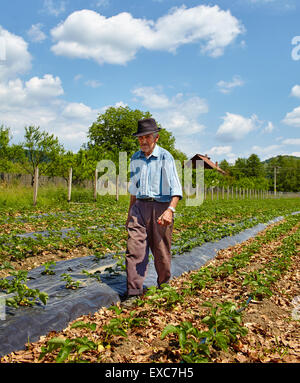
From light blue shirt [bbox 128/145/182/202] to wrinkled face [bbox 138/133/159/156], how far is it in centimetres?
5

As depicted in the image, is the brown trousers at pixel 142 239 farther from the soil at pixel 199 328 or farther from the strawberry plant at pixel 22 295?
the strawberry plant at pixel 22 295

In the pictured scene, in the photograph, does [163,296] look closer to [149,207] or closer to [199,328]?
[199,328]

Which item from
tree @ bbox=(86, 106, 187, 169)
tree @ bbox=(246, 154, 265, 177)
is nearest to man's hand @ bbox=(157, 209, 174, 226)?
tree @ bbox=(86, 106, 187, 169)

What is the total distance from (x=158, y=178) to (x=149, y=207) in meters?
0.37

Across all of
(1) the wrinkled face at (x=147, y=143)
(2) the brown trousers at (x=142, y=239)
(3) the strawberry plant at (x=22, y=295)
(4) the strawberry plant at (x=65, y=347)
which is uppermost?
(1) the wrinkled face at (x=147, y=143)

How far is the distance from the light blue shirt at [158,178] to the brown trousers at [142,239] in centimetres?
11

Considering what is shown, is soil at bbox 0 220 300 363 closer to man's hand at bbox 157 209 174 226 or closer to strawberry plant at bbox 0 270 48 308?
strawberry plant at bbox 0 270 48 308

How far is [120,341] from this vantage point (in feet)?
10.2

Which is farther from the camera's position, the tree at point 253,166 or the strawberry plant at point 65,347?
the tree at point 253,166

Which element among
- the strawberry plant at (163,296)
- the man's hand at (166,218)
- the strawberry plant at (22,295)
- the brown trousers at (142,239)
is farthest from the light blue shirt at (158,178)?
the strawberry plant at (22,295)

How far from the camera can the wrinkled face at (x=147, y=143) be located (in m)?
3.95

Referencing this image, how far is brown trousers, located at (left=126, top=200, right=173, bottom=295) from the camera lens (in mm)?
3945

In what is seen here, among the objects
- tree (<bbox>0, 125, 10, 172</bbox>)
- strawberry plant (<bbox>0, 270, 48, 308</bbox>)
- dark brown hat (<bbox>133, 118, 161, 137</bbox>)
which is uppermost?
tree (<bbox>0, 125, 10, 172</bbox>)
